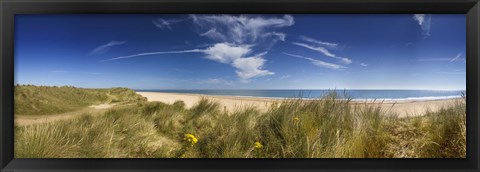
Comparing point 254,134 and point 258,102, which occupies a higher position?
point 258,102

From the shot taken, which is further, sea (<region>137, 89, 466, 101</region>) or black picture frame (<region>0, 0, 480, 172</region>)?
sea (<region>137, 89, 466, 101</region>)

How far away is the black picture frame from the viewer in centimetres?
166

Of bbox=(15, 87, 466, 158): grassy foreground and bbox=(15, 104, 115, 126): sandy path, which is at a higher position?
bbox=(15, 104, 115, 126): sandy path

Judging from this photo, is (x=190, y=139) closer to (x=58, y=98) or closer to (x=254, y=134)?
(x=254, y=134)

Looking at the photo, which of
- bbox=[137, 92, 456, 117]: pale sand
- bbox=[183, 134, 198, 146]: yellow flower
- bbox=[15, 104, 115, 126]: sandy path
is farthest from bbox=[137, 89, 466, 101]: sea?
bbox=[15, 104, 115, 126]: sandy path

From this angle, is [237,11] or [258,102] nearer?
[237,11]

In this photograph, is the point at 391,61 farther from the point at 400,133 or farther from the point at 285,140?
the point at 285,140

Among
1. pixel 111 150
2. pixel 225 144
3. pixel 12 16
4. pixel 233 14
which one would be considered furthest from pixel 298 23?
pixel 12 16

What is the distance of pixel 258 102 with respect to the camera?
195cm

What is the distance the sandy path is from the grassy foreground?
0.10ft

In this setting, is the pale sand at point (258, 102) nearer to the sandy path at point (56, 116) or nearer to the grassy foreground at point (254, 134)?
the grassy foreground at point (254, 134)

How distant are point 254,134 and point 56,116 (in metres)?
1.19

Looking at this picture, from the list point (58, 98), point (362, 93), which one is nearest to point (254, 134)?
point (362, 93)

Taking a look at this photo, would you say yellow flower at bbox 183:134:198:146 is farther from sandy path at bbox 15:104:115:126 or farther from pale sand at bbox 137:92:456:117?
sandy path at bbox 15:104:115:126
